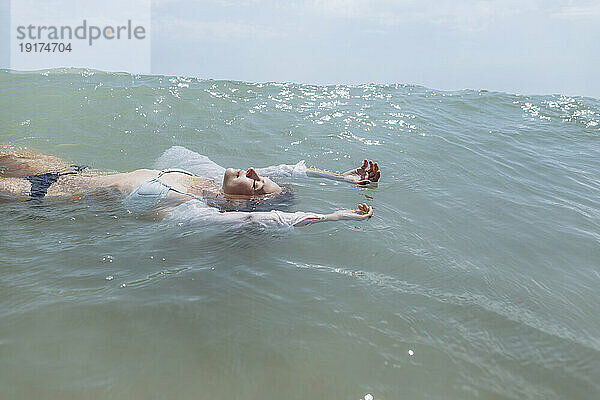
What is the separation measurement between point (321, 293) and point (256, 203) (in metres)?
1.60

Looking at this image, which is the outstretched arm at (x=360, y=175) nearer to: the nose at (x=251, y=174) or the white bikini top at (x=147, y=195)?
the nose at (x=251, y=174)

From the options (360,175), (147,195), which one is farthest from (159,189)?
(360,175)

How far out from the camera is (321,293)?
312 cm

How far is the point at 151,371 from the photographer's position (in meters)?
2.23

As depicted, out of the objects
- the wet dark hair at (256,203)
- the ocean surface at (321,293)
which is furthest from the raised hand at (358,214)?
the wet dark hair at (256,203)

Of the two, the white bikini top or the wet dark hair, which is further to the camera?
the wet dark hair

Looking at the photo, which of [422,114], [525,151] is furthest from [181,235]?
[422,114]

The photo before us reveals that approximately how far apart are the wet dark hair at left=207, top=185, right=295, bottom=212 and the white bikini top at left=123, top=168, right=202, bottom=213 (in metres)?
0.27

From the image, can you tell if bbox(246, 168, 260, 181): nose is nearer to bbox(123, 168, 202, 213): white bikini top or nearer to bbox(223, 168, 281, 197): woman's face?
bbox(223, 168, 281, 197): woman's face

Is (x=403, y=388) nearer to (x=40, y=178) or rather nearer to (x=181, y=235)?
(x=181, y=235)

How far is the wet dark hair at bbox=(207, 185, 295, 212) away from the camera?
4262mm

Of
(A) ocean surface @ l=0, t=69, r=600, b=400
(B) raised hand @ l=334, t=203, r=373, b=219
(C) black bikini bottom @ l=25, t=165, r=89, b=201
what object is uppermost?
(C) black bikini bottom @ l=25, t=165, r=89, b=201

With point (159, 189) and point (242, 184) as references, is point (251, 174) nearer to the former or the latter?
point (242, 184)

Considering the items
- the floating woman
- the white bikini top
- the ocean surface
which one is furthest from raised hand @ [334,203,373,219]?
the white bikini top
